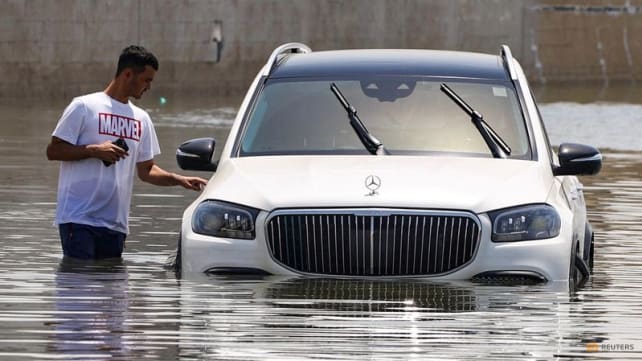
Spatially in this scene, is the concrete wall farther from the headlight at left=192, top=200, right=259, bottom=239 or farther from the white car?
the headlight at left=192, top=200, right=259, bottom=239

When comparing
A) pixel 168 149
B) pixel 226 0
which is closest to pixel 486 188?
pixel 168 149

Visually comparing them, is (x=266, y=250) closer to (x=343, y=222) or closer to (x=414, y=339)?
(x=343, y=222)

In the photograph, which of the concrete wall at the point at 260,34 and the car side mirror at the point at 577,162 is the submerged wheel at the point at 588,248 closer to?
the car side mirror at the point at 577,162

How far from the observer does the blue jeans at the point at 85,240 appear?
11539 mm

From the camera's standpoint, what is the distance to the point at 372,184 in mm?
9898

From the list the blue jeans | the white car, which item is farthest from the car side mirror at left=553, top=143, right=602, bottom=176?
the blue jeans

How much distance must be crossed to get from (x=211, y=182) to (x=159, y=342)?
6.36 ft

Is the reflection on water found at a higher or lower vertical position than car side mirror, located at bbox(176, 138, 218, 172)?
lower

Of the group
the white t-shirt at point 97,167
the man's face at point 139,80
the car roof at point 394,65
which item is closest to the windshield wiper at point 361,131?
the car roof at point 394,65

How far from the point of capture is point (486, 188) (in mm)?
9914

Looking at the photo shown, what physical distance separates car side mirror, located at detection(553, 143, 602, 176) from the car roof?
0.84 metres

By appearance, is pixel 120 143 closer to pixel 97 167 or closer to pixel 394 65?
pixel 97 167

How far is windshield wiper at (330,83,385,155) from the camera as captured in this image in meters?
10.8

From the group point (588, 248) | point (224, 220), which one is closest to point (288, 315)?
point (224, 220)
